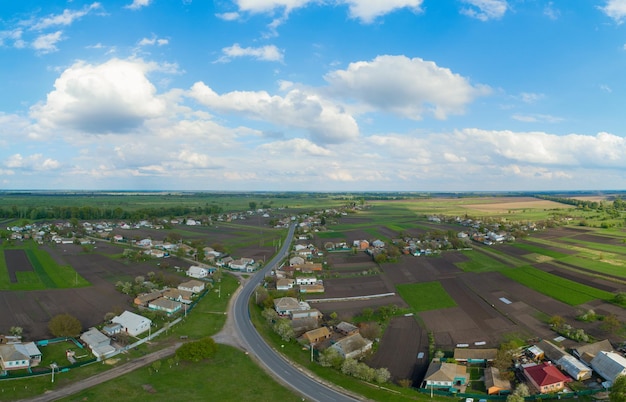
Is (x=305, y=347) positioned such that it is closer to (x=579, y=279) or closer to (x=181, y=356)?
(x=181, y=356)

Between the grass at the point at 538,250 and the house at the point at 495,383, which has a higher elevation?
the grass at the point at 538,250

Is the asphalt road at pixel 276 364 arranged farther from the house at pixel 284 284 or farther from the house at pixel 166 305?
the house at pixel 166 305

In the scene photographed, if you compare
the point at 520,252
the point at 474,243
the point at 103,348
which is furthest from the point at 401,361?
the point at 474,243

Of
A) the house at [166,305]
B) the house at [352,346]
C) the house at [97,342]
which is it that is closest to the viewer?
the house at [97,342]

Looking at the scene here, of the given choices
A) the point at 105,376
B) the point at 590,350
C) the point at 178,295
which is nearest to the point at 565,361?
the point at 590,350

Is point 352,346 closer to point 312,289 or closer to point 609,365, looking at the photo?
point 312,289

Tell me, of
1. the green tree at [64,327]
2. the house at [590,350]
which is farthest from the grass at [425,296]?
the green tree at [64,327]
